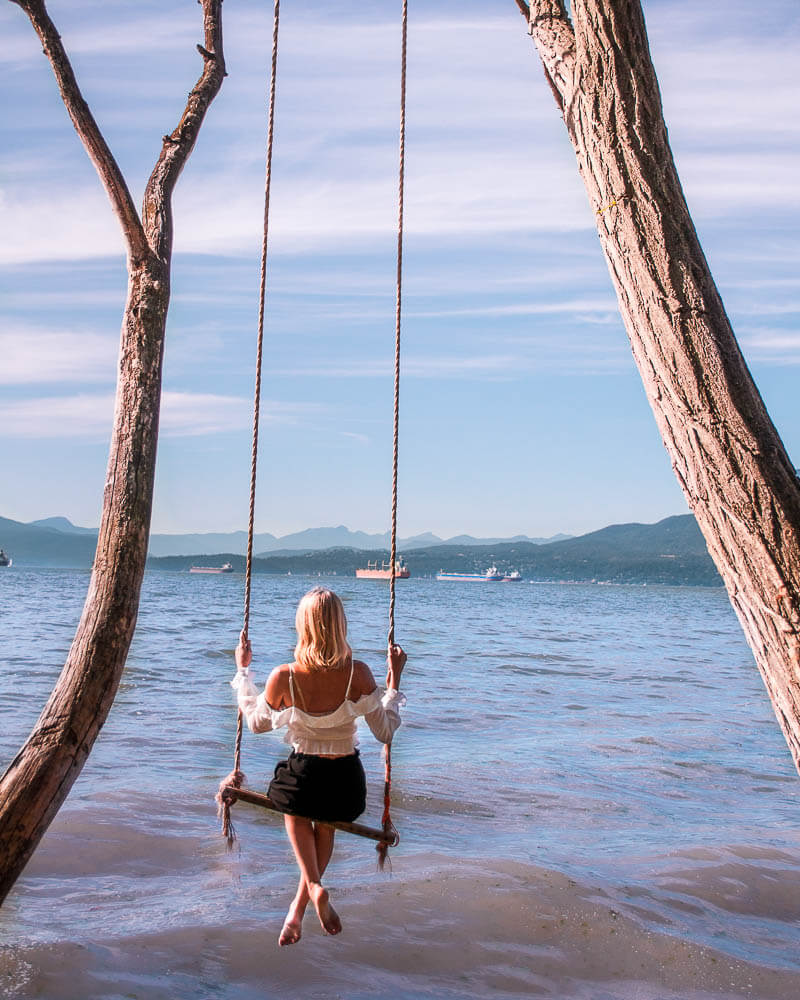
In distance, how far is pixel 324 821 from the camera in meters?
3.43

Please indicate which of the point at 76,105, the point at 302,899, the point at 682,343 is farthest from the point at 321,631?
the point at 76,105

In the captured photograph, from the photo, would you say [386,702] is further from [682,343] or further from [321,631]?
[682,343]

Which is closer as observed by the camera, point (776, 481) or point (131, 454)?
point (776, 481)

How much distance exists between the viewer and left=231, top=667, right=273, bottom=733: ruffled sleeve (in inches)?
137

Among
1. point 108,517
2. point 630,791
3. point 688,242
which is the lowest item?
point 630,791

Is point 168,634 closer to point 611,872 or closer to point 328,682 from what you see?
point 611,872

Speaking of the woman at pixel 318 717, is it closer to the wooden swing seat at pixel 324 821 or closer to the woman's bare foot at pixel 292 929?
the wooden swing seat at pixel 324 821

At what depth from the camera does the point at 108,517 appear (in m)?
3.25

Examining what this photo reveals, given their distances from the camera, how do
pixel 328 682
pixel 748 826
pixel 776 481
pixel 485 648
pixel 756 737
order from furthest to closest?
1. pixel 485 648
2. pixel 756 737
3. pixel 748 826
4. pixel 328 682
5. pixel 776 481

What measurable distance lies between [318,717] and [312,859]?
48cm

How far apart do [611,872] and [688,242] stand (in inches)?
152

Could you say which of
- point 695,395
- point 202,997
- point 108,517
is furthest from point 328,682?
point 695,395

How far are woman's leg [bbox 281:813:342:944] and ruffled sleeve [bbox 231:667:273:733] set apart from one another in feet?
1.07

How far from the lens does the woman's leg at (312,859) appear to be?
3234mm
